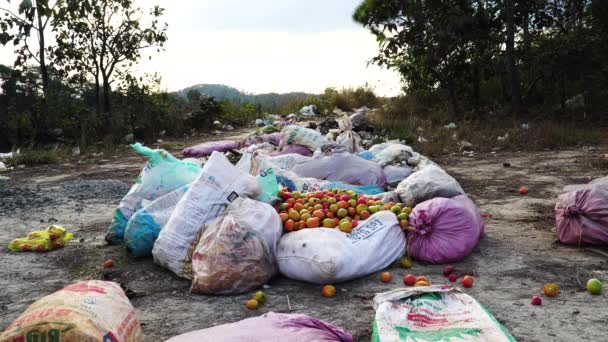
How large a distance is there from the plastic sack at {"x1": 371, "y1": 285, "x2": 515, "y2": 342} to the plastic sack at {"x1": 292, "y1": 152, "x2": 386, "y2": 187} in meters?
2.48

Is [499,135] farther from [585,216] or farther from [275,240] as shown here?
[275,240]

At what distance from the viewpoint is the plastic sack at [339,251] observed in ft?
9.08

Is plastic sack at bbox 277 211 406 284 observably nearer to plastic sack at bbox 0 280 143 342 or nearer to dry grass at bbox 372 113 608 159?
plastic sack at bbox 0 280 143 342

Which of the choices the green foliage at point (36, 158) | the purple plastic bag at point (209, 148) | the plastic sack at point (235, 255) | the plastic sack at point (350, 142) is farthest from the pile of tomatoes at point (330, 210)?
the green foliage at point (36, 158)

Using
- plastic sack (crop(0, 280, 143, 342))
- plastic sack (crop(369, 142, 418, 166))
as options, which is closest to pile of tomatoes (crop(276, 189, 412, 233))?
plastic sack (crop(0, 280, 143, 342))

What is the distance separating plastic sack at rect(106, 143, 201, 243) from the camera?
12.0 ft

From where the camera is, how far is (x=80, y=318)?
176cm

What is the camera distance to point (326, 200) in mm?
3504

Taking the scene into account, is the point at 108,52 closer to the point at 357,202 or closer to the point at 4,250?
the point at 4,250

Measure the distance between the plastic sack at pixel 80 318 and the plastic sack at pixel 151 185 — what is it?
5.19 ft

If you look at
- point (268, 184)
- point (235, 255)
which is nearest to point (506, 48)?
point (268, 184)

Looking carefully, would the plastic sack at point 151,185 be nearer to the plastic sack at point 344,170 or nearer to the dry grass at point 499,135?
the plastic sack at point 344,170

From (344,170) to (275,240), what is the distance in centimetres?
185

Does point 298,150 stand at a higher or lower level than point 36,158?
higher
